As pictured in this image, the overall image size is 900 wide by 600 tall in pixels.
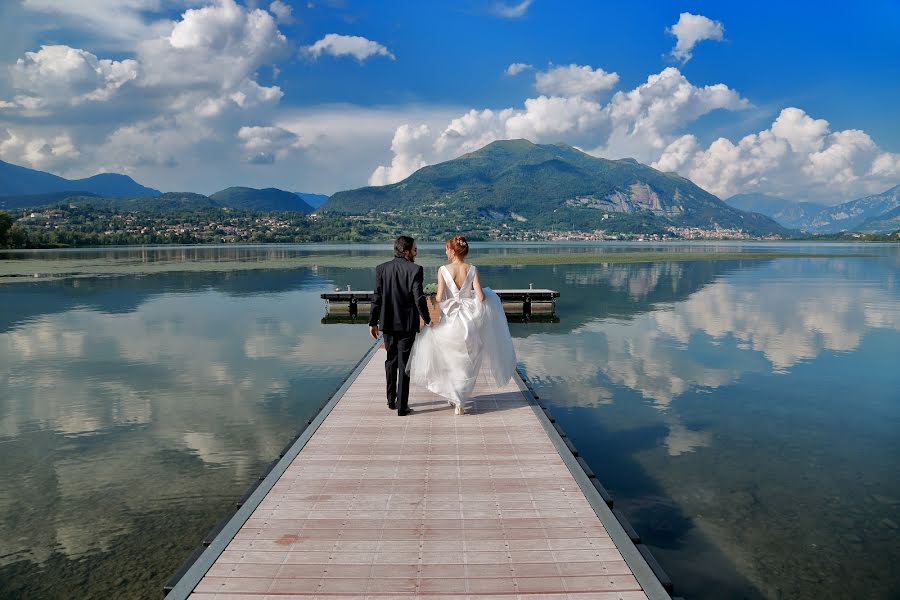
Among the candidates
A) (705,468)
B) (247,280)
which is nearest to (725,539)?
(705,468)

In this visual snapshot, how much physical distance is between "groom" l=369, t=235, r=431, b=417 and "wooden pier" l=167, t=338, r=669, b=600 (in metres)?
1.43

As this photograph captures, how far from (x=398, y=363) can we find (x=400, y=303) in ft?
3.34

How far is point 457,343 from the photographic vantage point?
9.66m

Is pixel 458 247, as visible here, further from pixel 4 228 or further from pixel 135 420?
pixel 4 228

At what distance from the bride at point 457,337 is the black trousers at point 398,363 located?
0.21m

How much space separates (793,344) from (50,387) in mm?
25585

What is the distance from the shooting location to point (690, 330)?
2691 centimetres

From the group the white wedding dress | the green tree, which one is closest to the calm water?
the white wedding dress

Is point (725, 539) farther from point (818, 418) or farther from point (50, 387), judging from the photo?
point (50, 387)

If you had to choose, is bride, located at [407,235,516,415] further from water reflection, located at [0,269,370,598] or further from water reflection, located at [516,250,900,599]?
water reflection, located at [0,269,370,598]

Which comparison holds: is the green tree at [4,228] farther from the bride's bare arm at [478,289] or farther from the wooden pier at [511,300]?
the bride's bare arm at [478,289]

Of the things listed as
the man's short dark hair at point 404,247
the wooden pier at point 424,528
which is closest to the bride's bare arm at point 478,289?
the man's short dark hair at point 404,247

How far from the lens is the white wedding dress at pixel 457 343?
9.70 metres

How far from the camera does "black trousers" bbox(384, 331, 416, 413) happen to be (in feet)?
32.0
